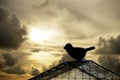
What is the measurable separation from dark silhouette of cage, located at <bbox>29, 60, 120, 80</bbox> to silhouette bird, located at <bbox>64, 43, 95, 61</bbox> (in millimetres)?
1541

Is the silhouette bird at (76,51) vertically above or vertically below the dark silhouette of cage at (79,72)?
above

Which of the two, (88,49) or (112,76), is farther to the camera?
(88,49)

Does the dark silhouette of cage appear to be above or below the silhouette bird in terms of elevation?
below

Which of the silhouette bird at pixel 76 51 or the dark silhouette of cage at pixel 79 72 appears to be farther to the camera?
the silhouette bird at pixel 76 51

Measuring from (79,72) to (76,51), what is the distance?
3944 millimetres

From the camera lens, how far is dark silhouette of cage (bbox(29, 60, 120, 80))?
3244cm

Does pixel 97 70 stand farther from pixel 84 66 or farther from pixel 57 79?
pixel 57 79

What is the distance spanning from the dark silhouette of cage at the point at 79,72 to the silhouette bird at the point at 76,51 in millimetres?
1541

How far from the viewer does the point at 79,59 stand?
35.9 metres

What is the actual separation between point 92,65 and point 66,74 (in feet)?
12.2

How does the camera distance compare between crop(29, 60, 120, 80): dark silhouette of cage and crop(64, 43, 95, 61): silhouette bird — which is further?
crop(64, 43, 95, 61): silhouette bird

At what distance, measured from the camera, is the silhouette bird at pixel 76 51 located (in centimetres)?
3588

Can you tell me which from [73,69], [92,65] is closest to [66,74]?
[73,69]

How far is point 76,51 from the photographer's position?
36.1 m
